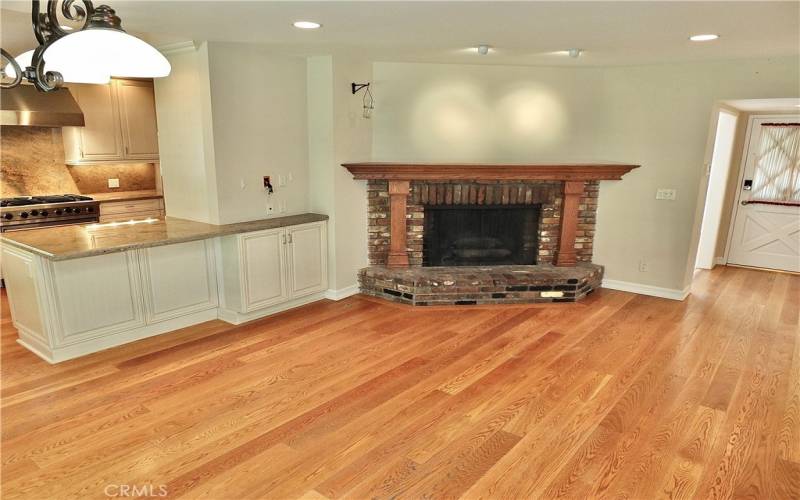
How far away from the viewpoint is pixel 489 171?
486 centimetres

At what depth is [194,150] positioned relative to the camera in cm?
409

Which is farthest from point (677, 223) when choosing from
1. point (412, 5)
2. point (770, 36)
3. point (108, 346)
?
point (108, 346)

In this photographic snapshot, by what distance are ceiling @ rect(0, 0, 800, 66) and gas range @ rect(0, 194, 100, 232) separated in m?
1.43

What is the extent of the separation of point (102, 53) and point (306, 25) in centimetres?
190

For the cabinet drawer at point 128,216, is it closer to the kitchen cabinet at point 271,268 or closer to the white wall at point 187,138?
the white wall at point 187,138

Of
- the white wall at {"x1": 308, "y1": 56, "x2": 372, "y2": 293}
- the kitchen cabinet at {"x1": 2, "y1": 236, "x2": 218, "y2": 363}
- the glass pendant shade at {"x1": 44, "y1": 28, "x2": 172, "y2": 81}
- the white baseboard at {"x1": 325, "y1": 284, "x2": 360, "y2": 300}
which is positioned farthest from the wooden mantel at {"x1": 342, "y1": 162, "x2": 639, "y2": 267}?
the glass pendant shade at {"x1": 44, "y1": 28, "x2": 172, "y2": 81}

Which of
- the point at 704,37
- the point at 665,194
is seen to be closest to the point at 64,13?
the point at 704,37

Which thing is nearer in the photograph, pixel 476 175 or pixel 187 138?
pixel 187 138

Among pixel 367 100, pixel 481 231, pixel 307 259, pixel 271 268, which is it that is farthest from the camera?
pixel 481 231

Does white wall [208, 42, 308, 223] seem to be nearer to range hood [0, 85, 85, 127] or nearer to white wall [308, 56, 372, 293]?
white wall [308, 56, 372, 293]

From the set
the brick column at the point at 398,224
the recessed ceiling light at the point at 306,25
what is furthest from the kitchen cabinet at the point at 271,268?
the recessed ceiling light at the point at 306,25

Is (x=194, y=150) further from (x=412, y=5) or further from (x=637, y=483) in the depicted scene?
(x=637, y=483)

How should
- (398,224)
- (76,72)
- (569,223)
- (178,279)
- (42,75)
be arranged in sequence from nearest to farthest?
(76,72) < (42,75) < (178,279) < (398,224) < (569,223)

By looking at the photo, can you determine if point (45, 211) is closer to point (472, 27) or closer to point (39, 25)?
point (39, 25)
